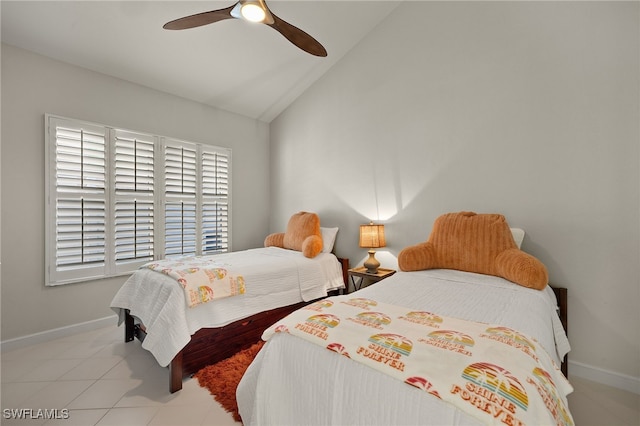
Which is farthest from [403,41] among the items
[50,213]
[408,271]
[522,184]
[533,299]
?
[50,213]

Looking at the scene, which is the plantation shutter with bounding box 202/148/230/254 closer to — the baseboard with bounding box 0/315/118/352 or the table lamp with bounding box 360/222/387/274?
the baseboard with bounding box 0/315/118/352

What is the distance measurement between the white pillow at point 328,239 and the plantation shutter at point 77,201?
229cm

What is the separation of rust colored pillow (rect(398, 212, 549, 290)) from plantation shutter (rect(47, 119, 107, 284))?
293 centimetres

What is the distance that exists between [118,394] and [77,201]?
6.02 ft

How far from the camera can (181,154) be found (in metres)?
3.40

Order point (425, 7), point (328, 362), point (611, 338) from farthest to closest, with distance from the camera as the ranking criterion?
point (425, 7)
point (611, 338)
point (328, 362)

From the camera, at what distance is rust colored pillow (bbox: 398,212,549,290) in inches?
69.5

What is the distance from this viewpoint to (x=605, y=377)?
76.7 inches

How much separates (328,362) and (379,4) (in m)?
3.35

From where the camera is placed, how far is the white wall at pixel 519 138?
6.24ft

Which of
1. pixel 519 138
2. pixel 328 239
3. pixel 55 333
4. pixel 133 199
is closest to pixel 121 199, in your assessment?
pixel 133 199

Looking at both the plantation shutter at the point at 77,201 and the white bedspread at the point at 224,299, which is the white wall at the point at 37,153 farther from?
the white bedspread at the point at 224,299

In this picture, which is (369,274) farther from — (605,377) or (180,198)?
(180,198)

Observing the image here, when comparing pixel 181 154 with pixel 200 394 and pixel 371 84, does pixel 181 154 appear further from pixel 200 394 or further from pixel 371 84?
pixel 200 394
